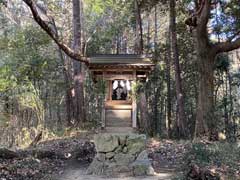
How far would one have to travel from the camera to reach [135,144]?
7.79 metres

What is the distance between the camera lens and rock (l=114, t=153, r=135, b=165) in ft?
25.4

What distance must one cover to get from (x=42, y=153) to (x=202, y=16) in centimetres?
548

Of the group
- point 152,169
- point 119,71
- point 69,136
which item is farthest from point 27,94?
point 152,169

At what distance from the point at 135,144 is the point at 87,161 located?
1.65m

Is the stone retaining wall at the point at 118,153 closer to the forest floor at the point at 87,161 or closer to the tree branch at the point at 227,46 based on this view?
the forest floor at the point at 87,161

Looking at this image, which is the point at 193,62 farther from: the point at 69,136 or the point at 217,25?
the point at 69,136

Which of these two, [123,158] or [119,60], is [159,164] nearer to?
[123,158]

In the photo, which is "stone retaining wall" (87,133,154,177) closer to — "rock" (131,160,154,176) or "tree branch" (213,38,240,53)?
"rock" (131,160,154,176)

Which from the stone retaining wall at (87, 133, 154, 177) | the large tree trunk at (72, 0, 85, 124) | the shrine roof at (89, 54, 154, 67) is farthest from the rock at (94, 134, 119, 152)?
the large tree trunk at (72, 0, 85, 124)

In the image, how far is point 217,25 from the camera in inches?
551

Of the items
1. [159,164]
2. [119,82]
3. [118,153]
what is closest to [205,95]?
[159,164]

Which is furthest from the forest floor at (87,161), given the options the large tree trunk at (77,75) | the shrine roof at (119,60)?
the large tree trunk at (77,75)

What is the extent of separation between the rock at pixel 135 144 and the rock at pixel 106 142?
0.28 m

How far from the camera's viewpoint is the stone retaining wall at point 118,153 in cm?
762
